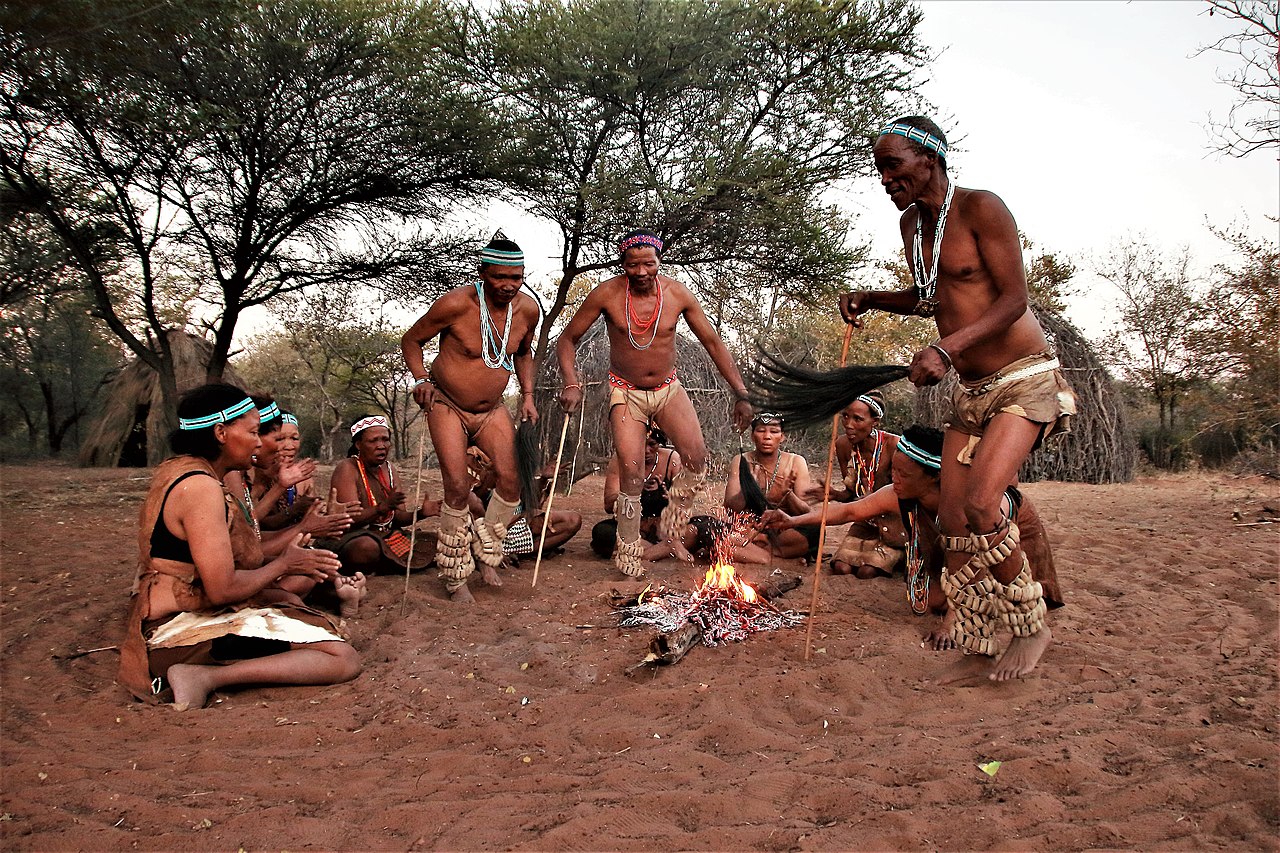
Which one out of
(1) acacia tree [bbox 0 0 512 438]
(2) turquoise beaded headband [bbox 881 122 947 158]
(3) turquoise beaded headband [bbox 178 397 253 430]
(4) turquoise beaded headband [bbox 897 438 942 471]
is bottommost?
(4) turquoise beaded headband [bbox 897 438 942 471]

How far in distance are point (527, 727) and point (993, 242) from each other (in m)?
2.59

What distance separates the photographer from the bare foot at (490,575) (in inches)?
212

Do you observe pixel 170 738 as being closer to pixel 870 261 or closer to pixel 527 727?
pixel 527 727

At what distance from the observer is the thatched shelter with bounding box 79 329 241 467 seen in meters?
14.5

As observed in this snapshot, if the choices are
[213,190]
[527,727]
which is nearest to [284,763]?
[527,727]

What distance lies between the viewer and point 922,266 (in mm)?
3465

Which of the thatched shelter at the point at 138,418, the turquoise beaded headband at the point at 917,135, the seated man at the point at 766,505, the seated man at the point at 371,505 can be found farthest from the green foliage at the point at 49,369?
the turquoise beaded headband at the point at 917,135

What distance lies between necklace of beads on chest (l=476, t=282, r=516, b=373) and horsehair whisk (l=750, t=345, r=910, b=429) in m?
1.95

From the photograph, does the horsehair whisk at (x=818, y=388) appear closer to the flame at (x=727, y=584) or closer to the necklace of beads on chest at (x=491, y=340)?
the flame at (x=727, y=584)

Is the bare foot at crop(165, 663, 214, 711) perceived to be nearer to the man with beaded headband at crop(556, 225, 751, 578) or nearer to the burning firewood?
the burning firewood

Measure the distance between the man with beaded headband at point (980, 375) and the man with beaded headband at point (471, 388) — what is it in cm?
261

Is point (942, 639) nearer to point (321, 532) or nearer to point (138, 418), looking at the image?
point (321, 532)

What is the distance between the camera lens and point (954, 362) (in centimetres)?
331

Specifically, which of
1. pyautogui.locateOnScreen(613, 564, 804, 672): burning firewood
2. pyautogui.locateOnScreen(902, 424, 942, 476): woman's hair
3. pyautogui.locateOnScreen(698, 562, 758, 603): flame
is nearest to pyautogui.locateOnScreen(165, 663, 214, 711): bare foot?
pyautogui.locateOnScreen(613, 564, 804, 672): burning firewood
